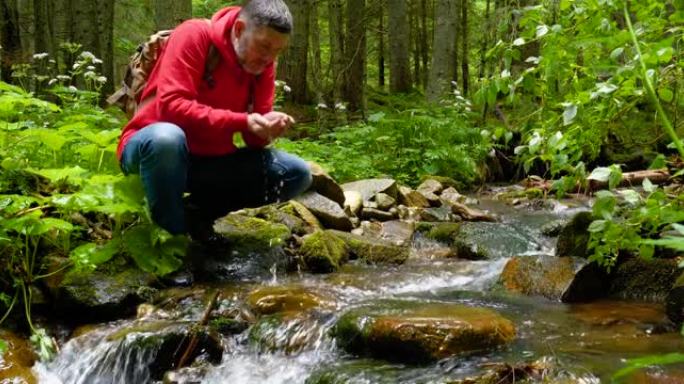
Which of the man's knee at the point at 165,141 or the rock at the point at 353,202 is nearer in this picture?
the man's knee at the point at 165,141

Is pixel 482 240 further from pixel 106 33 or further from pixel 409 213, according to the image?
pixel 106 33

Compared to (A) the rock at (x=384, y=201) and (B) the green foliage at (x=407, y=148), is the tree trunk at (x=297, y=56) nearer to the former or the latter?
(B) the green foliage at (x=407, y=148)

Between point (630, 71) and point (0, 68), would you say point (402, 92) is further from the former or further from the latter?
point (630, 71)

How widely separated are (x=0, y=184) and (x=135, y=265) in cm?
82

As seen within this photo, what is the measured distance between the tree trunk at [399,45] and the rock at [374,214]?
7458 millimetres

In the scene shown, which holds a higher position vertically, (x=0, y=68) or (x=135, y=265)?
(x=0, y=68)

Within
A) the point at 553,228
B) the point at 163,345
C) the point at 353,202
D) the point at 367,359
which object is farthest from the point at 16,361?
the point at 553,228

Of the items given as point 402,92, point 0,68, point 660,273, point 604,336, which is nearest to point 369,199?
point 660,273

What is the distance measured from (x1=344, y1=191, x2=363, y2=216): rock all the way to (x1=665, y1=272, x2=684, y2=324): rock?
3.00 meters

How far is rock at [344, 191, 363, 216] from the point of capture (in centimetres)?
578

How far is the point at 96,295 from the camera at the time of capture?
10.6 feet

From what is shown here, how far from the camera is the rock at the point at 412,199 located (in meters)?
6.67

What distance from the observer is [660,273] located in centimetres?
375

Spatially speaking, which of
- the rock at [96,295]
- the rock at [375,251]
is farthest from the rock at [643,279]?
the rock at [96,295]
